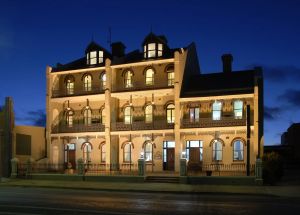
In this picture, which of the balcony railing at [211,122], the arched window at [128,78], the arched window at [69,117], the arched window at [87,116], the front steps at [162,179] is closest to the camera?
the front steps at [162,179]

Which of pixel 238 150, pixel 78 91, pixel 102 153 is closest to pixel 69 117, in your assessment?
pixel 78 91

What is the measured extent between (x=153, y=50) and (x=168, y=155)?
8948mm

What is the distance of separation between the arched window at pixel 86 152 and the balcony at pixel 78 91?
4.63 metres

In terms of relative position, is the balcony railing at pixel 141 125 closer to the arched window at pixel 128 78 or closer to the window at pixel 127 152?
the window at pixel 127 152

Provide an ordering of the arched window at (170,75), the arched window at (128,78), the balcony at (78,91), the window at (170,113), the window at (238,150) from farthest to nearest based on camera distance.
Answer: the balcony at (78,91) → the arched window at (128,78) → the window at (170,113) → the arched window at (170,75) → the window at (238,150)

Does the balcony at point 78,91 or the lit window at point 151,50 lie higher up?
the lit window at point 151,50

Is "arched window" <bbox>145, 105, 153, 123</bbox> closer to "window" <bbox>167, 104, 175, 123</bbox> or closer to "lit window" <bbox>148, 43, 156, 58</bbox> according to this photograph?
"window" <bbox>167, 104, 175, 123</bbox>

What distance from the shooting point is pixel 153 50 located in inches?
1467

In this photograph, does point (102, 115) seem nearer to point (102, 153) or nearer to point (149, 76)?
point (102, 153)

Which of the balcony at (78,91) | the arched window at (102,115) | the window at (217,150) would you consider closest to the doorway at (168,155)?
the window at (217,150)

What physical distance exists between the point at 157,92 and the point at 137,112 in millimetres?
3193

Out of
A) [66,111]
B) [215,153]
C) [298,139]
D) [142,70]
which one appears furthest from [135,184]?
[298,139]

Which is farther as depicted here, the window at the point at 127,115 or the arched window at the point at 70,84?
the arched window at the point at 70,84

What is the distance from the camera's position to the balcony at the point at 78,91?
3859 cm
